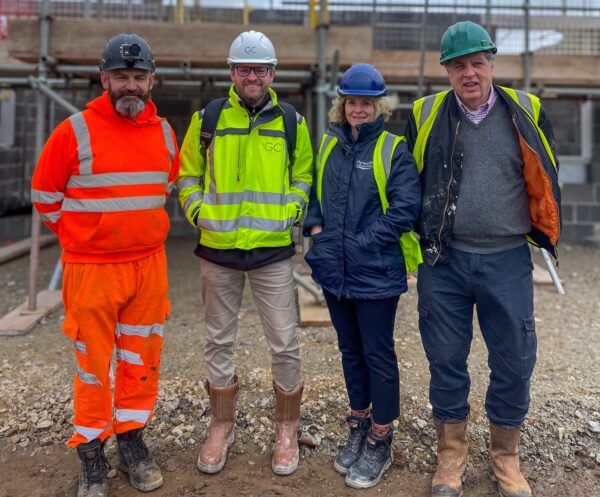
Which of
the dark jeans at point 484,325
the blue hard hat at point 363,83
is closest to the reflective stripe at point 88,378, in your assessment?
the dark jeans at point 484,325

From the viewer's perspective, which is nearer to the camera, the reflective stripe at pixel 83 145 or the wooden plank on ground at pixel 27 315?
the reflective stripe at pixel 83 145

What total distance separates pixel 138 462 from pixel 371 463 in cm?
121

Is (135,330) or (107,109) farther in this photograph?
(135,330)

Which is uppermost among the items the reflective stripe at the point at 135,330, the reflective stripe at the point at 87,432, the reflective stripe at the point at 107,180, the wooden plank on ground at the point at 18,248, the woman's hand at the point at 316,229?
the reflective stripe at the point at 107,180

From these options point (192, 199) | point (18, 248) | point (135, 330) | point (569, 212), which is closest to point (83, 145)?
point (192, 199)

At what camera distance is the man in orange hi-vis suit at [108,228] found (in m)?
2.64

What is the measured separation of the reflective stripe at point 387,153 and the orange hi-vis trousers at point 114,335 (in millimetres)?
1225

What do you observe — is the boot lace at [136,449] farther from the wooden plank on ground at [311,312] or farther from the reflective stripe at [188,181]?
the wooden plank on ground at [311,312]

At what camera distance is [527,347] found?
2633 millimetres

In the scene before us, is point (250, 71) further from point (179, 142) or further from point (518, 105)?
point (179, 142)

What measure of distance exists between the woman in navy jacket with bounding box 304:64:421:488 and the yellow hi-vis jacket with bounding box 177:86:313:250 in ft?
0.65

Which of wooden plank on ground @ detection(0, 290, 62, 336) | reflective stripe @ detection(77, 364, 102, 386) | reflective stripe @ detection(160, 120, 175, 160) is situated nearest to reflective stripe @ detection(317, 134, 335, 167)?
reflective stripe @ detection(160, 120, 175, 160)

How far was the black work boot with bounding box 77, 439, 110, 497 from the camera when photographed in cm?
274

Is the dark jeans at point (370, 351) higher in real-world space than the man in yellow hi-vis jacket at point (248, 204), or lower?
lower
